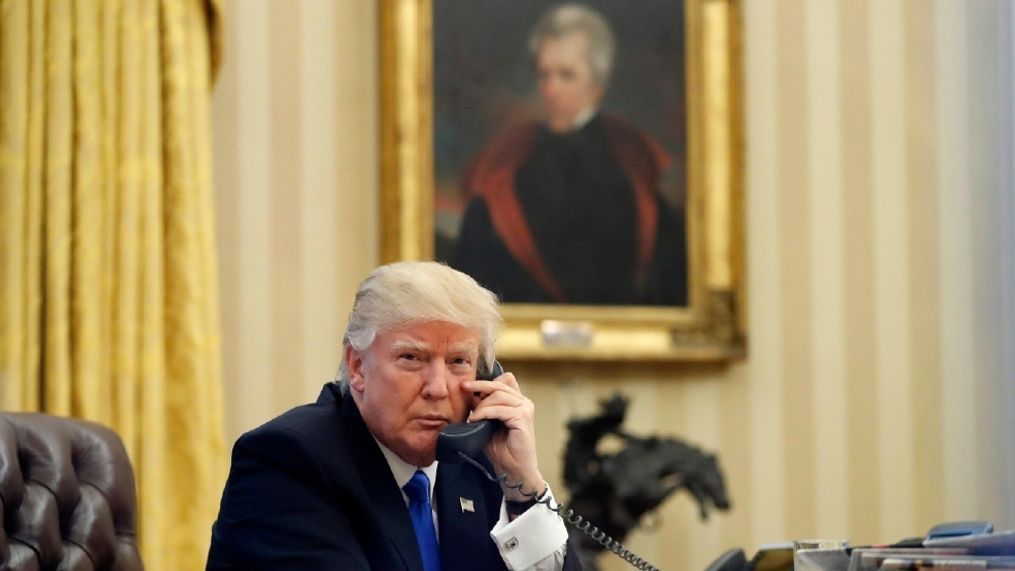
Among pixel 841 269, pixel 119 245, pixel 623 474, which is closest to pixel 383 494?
pixel 119 245

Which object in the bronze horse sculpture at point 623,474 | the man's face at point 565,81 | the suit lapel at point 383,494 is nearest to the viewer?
the suit lapel at point 383,494

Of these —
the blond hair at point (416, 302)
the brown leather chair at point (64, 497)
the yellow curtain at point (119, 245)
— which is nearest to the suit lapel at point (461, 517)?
the blond hair at point (416, 302)

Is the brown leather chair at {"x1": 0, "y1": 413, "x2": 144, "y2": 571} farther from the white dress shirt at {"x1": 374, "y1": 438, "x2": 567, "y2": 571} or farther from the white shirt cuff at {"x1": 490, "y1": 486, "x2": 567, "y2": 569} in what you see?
the white shirt cuff at {"x1": 490, "y1": 486, "x2": 567, "y2": 569}

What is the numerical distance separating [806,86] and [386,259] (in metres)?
2.10

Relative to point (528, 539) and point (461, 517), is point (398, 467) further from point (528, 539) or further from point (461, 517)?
point (528, 539)

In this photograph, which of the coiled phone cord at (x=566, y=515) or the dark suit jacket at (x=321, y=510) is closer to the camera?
the dark suit jacket at (x=321, y=510)

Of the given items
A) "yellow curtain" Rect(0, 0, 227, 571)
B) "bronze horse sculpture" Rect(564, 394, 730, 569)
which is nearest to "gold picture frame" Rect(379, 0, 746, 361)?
"bronze horse sculpture" Rect(564, 394, 730, 569)

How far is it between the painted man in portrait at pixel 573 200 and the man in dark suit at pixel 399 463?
98.7 inches

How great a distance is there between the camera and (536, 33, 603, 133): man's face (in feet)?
19.3

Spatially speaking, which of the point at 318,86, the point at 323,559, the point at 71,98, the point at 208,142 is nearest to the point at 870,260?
the point at 318,86

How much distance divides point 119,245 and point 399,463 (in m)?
2.13

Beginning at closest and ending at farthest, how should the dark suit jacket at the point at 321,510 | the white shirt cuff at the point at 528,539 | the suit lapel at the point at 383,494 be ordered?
the dark suit jacket at the point at 321,510
the suit lapel at the point at 383,494
the white shirt cuff at the point at 528,539

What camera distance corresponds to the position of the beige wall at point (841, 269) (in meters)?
5.71

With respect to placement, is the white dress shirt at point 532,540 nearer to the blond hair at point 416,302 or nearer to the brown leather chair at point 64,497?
the blond hair at point 416,302
